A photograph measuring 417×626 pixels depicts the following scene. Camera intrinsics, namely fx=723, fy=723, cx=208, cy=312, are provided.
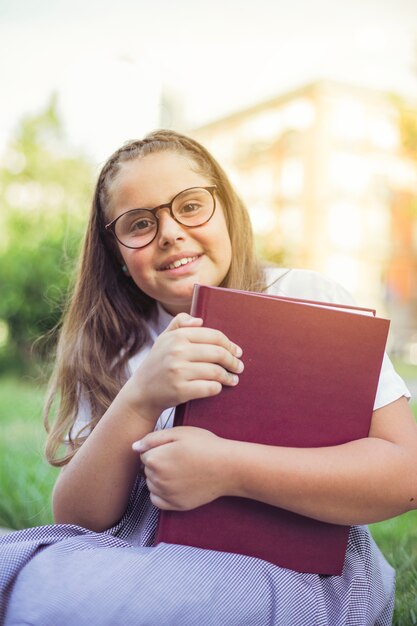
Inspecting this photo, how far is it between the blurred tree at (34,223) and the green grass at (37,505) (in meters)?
0.80

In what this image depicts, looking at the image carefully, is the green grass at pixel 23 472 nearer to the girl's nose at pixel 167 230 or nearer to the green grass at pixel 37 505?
the green grass at pixel 37 505

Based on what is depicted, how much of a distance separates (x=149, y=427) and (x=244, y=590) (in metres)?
0.33

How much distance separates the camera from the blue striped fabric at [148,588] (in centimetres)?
108

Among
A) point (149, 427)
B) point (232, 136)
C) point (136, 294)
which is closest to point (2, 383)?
point (136, 294)

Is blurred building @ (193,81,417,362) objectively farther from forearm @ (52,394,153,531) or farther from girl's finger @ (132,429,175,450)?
girl's finger @ (132,429,175,450)

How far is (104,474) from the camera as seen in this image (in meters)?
1.35

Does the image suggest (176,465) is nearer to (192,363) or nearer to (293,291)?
(192,363)

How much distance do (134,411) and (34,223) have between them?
7.91m

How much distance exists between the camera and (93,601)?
1078 mm

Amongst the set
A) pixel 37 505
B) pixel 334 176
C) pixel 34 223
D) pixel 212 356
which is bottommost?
pixel 37 505

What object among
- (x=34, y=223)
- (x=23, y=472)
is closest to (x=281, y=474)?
(x=23, y=472)

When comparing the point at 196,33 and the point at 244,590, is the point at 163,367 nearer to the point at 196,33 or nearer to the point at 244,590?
the point at 244,590

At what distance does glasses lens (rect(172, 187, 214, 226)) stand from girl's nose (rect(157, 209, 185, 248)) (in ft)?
0.05

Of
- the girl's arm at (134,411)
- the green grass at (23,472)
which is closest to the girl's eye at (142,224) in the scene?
the girl's arm at (134,411)
